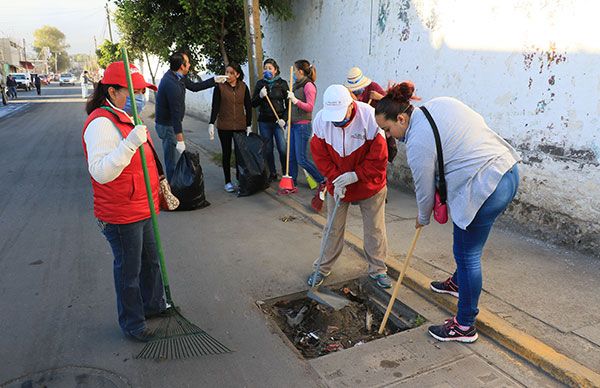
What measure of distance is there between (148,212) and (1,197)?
5.15m

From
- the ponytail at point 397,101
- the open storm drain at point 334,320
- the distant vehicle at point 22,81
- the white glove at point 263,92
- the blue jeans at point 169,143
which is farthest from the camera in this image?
the distant vehicle at point 22,81

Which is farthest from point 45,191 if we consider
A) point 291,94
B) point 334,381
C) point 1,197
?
point 334,381

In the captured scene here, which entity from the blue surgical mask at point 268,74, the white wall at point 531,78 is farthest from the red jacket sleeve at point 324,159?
the blue surgical mask at point 268,74

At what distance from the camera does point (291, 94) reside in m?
6.28

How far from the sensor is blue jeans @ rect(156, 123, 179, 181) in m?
6.17

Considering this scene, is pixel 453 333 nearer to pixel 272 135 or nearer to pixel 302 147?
pixel 302 147

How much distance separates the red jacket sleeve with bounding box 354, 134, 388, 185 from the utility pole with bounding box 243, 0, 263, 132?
4573 millimetres

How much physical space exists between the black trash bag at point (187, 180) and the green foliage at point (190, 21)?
3046 mm

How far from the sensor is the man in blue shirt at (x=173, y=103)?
578 centimetres

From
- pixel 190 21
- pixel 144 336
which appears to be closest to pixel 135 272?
pixel 144 336

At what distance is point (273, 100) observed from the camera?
6.74 meters

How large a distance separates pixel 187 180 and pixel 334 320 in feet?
10.8

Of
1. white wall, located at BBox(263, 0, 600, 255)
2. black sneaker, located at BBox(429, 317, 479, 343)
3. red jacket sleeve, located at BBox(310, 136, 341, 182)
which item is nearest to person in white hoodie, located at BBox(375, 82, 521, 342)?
black sneaker, located at BBox(429, 317, 479, 343)

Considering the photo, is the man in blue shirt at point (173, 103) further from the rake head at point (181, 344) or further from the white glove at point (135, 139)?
the white glove at point (135, 139)
